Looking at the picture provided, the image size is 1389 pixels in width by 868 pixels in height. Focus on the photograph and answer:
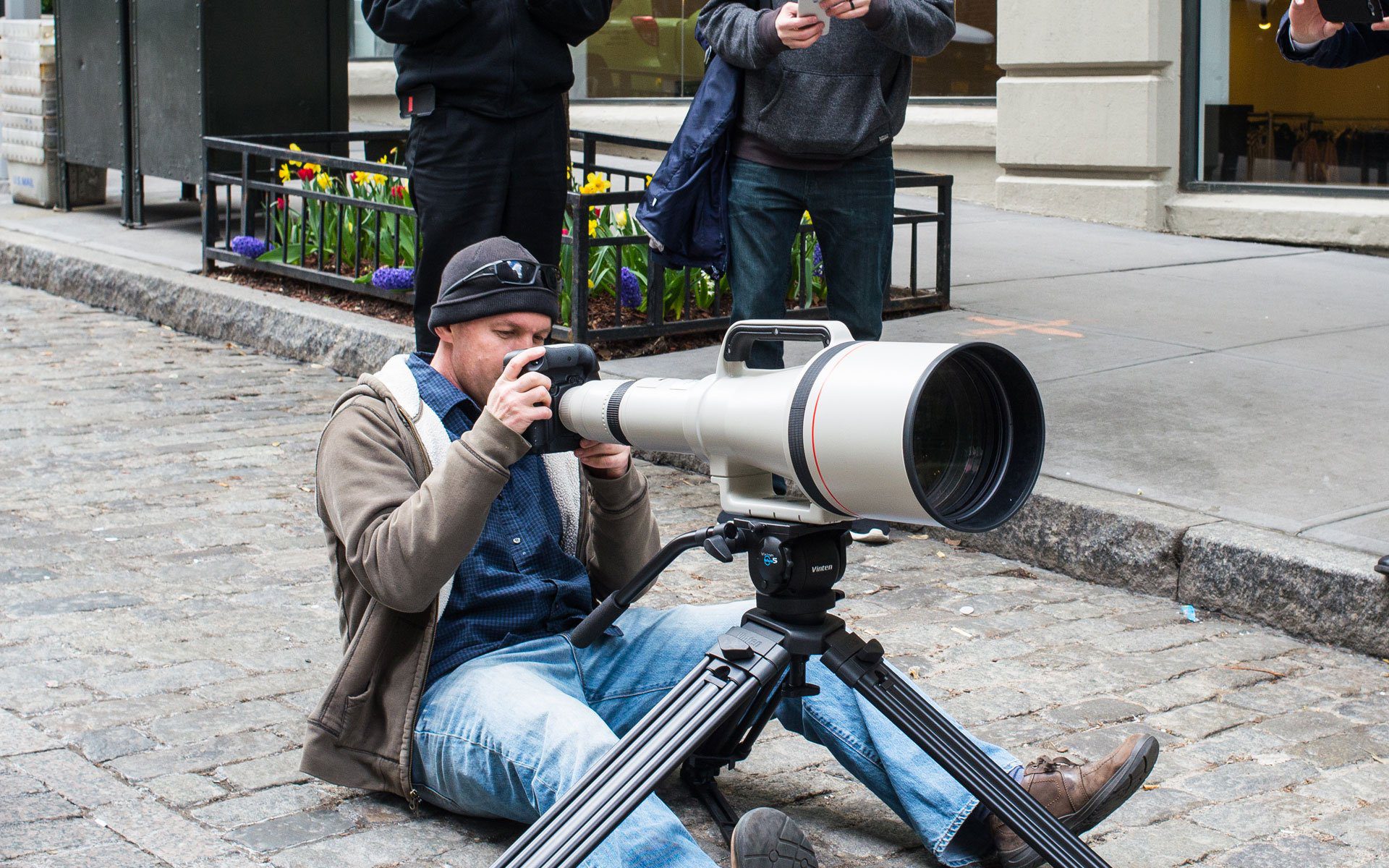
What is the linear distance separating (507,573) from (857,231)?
7.46 feet

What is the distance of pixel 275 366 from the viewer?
757 centimetres

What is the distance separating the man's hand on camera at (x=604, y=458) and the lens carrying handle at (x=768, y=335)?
52 centimetres

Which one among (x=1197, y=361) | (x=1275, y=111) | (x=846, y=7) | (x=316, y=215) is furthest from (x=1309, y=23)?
(x=1275, y=111)

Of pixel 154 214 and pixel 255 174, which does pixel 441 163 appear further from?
pixel 154 214

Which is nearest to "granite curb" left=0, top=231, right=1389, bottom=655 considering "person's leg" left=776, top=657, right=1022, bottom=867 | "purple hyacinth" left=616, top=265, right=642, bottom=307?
"purple hyacinth" left=616, top=265, right=642, bottom=307

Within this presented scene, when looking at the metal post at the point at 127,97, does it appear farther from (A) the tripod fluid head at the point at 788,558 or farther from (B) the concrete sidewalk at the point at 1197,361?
(A) the tripod fluid head at the point at 788,558

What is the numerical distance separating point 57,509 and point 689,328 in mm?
2672

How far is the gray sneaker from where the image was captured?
2.38 m

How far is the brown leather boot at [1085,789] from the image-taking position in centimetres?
276

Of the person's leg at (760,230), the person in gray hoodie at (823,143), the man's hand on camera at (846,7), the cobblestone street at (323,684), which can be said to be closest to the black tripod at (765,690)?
the cobblestone street at (323,684)

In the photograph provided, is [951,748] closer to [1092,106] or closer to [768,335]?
[768,335]

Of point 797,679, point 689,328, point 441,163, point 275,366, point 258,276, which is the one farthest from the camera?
point 258,276

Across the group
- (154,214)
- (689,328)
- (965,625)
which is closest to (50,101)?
(154,214)

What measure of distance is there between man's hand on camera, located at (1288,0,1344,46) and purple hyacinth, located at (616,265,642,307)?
3140 mm
